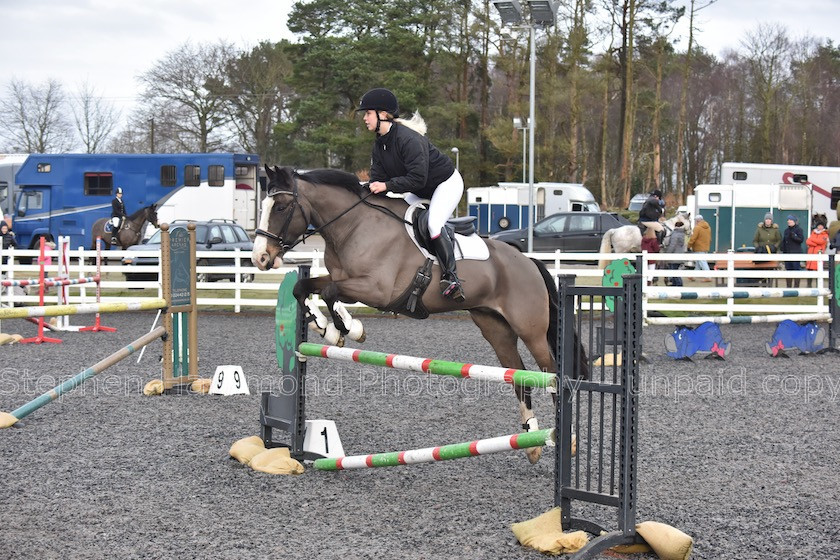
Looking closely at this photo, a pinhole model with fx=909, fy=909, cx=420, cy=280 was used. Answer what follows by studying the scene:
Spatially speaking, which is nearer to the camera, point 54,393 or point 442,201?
point 442,201

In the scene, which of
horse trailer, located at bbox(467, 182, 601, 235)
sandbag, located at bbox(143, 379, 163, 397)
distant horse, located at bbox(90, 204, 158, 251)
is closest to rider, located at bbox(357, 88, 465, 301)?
sandbag, located at bbox(143, 379, 163, 397)

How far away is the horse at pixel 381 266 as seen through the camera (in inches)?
212

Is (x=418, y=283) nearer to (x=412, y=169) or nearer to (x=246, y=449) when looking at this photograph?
(x=412, y=169)

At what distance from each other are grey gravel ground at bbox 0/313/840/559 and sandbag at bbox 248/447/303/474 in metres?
0.05

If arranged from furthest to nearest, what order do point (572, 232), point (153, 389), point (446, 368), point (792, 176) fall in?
1. point (792, 176)
2. point (572, 232)
3. point (153, 389)
4. point (446, 368)

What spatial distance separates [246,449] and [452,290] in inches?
60.7

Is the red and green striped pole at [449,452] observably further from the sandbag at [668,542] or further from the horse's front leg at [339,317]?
the horse's front leg at [339,317]

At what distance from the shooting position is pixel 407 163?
18.1ft

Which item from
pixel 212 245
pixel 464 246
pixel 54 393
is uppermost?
pixel 464 246

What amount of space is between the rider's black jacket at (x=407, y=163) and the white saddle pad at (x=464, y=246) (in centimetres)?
18

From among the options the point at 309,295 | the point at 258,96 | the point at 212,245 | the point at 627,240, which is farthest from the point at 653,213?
the point at 258,96

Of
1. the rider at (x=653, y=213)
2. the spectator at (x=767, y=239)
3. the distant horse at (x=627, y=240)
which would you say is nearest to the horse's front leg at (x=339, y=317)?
the distant horse at (x=627, y=240)

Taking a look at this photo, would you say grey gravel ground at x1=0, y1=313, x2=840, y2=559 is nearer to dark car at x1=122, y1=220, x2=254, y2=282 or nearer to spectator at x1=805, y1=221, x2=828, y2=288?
dark car at x1=122, y1=220, x2=254, y2=282

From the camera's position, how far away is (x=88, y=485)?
15.5 feet
